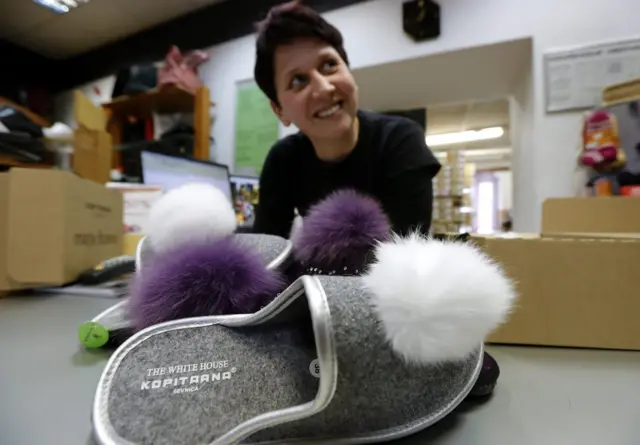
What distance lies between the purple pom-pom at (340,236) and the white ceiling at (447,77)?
54.5 inches

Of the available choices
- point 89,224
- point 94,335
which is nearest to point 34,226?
point 89,224

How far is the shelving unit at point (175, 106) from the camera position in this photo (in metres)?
1.92

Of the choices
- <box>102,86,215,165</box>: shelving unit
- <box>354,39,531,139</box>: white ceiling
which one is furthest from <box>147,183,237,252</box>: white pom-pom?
<box>102,86,215,165</box>: shelving unit

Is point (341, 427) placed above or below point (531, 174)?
below

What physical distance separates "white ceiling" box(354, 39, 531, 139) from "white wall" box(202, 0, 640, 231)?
5 centimetres

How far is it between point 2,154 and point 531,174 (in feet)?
6.70

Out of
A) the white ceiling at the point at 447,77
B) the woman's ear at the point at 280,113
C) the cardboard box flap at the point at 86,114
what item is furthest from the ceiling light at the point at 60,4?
the woman's ear at the point at 280,113

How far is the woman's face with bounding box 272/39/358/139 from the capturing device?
0.67 meters

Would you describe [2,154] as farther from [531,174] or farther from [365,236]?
[531,174]

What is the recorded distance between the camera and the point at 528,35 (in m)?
1.40

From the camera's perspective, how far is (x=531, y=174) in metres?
1.47

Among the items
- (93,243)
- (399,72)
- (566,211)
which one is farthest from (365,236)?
(399,72)

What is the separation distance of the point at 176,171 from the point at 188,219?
3.58 feet

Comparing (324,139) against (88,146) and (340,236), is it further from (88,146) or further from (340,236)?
(88,146)
